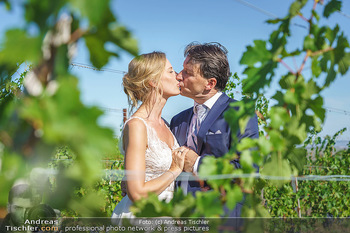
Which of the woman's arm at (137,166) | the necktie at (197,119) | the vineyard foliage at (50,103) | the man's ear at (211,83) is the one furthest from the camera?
the man's ear at (211,83)

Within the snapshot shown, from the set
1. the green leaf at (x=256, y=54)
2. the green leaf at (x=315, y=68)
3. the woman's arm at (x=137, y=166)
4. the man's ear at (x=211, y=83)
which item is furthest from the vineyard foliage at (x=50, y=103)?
the man's ear at (x=211, y=83)

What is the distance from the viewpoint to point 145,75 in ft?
10.1

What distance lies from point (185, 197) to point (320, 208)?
22.7ft

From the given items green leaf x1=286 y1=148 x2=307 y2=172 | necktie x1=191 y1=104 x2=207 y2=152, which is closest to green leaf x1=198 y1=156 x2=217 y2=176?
green leaf x1=286 y1=148 x2=307 y2=172

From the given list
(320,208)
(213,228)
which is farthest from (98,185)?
(213,228)

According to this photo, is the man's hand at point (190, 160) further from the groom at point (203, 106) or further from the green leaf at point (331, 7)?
the green leaf at point (331, 7)

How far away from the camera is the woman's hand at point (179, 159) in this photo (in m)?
2.86

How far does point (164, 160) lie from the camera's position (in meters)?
2.90

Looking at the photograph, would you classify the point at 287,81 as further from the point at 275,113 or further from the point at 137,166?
the point at 137,166

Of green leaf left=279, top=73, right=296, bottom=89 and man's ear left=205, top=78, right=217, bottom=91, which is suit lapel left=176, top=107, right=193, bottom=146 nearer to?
man's ear left=205, top=78, right=217, bottom=91

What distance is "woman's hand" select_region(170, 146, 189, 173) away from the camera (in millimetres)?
2858

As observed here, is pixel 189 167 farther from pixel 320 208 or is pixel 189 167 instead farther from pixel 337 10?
pixel 320 208

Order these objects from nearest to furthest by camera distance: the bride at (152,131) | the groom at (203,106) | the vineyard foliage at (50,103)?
the vineyard foliage at (50,103)
the bride at (152,131)
the groom at (203,106)

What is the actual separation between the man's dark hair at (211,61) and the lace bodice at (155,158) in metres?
1.06
